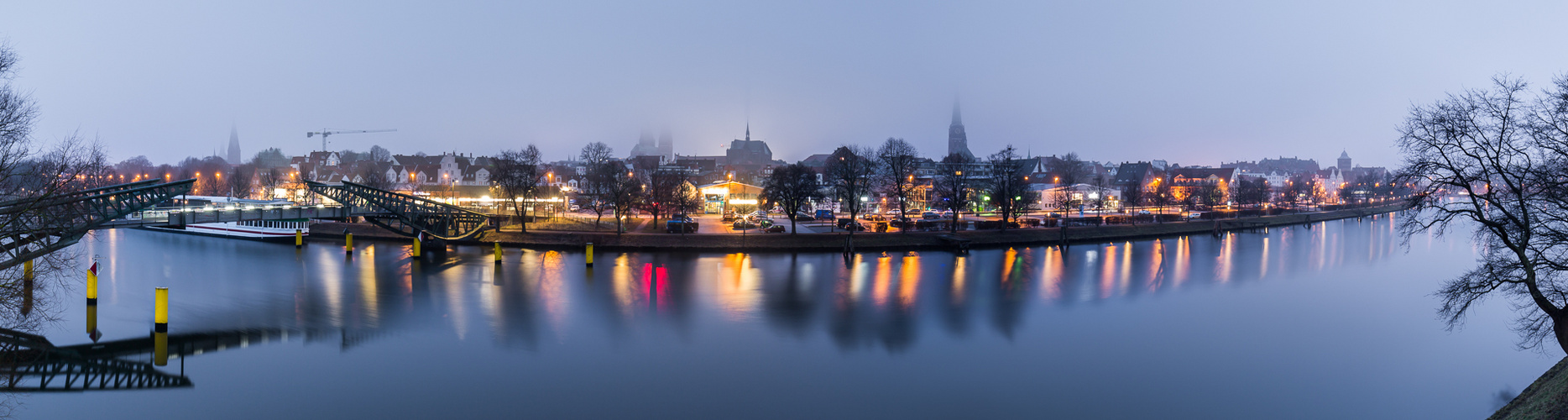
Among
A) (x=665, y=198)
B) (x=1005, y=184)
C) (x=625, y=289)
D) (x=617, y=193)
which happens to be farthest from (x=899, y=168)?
(x=625, y=289)

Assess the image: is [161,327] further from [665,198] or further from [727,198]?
[727,198]

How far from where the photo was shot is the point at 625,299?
774 inches

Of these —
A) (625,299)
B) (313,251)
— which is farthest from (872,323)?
(313,251)

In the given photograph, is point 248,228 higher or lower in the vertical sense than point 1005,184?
lower

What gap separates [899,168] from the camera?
136ft

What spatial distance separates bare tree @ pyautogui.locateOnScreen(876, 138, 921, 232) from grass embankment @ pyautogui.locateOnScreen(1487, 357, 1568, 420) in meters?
24.1

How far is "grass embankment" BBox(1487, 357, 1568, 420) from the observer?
8336 mm

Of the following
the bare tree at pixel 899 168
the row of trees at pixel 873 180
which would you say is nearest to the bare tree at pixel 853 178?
the row of trees at pixel 873 180

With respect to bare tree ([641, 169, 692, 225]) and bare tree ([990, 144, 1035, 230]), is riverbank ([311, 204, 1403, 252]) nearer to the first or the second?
bare tree ([990, 144, 1035, 230])

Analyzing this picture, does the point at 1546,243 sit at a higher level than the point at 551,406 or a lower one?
higher

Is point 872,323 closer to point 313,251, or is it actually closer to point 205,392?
point 205,392

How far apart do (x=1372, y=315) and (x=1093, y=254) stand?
40.8 feet

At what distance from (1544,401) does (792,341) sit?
36.0ft

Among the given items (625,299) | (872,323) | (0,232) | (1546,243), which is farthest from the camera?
(625,299)
